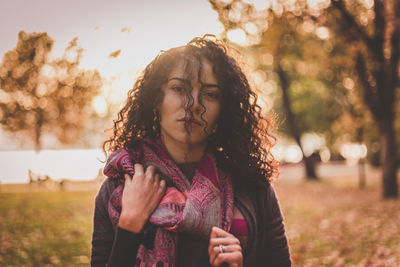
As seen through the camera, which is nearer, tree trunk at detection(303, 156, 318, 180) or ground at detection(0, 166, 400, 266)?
ground at detection(0, 166, 400, 266)

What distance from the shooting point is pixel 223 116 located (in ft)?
6.72

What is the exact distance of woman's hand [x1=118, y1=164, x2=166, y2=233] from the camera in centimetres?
162

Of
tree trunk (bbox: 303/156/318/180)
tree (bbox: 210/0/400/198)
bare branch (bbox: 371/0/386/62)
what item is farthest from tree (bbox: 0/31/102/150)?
tree trunk (bbox: 303/156/318/180)

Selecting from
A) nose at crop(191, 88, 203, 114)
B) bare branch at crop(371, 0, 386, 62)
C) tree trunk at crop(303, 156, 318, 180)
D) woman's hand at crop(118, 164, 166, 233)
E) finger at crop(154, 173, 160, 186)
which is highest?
bare branch at crop(371, 0, 386, 62)

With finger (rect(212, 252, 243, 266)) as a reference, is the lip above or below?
above

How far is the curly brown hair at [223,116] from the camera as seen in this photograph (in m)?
1.86

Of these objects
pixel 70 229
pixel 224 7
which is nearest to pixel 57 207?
pixel 70 229

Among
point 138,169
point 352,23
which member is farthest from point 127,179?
point 352,23

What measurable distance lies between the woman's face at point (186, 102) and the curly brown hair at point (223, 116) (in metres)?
0.05

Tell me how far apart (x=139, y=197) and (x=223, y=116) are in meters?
0.69

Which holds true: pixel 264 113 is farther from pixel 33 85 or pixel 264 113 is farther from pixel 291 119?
pixel 291 119

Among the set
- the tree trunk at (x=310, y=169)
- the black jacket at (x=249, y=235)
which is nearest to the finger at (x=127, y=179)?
the black jacket at (x=249, y=235)

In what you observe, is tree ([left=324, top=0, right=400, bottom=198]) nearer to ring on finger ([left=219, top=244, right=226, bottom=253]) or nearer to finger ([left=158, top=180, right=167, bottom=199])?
finger ([left=158, top=180, right=167, bottom=199])

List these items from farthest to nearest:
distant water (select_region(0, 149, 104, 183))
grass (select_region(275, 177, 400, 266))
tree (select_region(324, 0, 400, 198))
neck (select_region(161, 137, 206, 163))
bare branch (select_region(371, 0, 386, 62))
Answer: tree (select_region(324, 0, 400, 198)) < bare branch (select_region(371, 0, 386, 62)) < grass (select_region(275, 177, 400, 266)) < distant water (select_region(0, 149, 104, 183)) < neck (select_region(161, 137, 206, 163))
